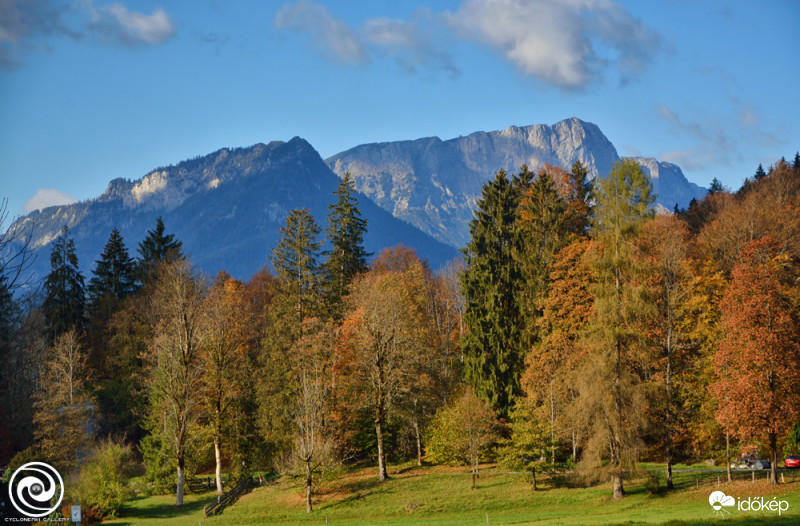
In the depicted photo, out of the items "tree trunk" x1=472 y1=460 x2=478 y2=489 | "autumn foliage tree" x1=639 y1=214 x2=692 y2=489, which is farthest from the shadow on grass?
"autumn foliage tree" x1=639 y1=214 x2=692 y2=489

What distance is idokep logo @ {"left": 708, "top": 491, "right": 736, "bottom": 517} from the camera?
93.9ft

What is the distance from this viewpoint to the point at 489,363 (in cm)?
4991

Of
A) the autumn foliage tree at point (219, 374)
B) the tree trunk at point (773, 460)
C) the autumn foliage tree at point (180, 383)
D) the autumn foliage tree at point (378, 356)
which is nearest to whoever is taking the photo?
the tree trunk at point (773, 460)

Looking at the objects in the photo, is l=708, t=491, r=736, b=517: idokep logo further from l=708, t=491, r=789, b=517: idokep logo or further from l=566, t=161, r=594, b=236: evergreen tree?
l=566, t=161, r=594, b=236: evergreen tree

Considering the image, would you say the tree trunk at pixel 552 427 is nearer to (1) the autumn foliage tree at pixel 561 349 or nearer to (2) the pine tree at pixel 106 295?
(1) the autumn foliage tree at pixel 561 349

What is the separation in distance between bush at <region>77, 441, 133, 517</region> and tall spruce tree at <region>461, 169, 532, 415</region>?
91.1 feet

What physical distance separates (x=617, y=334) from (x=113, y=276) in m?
67.1

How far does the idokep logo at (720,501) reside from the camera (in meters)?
28.6

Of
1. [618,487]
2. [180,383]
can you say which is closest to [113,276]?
[180,383]

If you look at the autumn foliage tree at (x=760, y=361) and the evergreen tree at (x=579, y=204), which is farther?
the evergreen tree at (x=579, y=204)

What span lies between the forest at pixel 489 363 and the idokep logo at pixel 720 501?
3729 mm

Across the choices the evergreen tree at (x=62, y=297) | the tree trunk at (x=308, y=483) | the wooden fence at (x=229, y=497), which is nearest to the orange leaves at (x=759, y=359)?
the tree trunk at (x=308, y=483)

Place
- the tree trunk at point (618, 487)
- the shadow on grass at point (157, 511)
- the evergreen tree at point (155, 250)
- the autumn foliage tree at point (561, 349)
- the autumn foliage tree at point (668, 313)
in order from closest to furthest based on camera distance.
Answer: the tree trunk at point (618, 487), the autumn foliage tree at point (668, 313), the shadow on grass at point (157, 511), the autumn foliage tree at point (561, 349), the evergreen tree at point (155, 250)

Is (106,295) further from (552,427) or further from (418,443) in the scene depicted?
(552,427)
